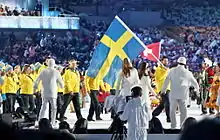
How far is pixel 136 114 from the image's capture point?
8.66 m

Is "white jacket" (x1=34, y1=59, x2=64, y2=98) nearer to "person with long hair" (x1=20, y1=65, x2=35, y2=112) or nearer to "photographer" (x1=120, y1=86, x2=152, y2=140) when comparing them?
"person with long hair" (x1=20, y1=65, x2=35, y2=112)

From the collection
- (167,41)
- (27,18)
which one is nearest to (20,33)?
(27,18)

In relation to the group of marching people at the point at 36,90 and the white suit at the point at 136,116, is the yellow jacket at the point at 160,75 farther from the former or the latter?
the white suit at the point at 136,116

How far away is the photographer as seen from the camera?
8.51 meters

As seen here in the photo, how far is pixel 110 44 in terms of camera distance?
13086 mm

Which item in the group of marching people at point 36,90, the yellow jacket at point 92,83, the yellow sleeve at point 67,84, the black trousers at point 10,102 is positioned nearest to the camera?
the group of marching people at point 36,90

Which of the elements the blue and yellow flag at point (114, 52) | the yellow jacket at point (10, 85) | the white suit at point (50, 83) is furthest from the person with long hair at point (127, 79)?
the yellow jacket at point (10, 85)

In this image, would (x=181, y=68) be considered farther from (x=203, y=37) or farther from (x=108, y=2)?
(x=108, y=2)

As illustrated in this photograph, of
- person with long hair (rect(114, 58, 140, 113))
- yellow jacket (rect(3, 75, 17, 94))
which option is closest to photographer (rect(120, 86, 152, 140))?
person with long hair (rect(114, 58, 140, 113))

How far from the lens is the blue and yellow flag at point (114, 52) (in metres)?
12.8

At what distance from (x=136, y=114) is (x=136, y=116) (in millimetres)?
28

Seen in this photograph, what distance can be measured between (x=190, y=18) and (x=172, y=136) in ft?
119

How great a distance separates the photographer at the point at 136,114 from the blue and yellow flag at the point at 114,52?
12.4 feet

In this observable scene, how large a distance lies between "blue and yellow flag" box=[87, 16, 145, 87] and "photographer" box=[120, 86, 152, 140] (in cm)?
377
